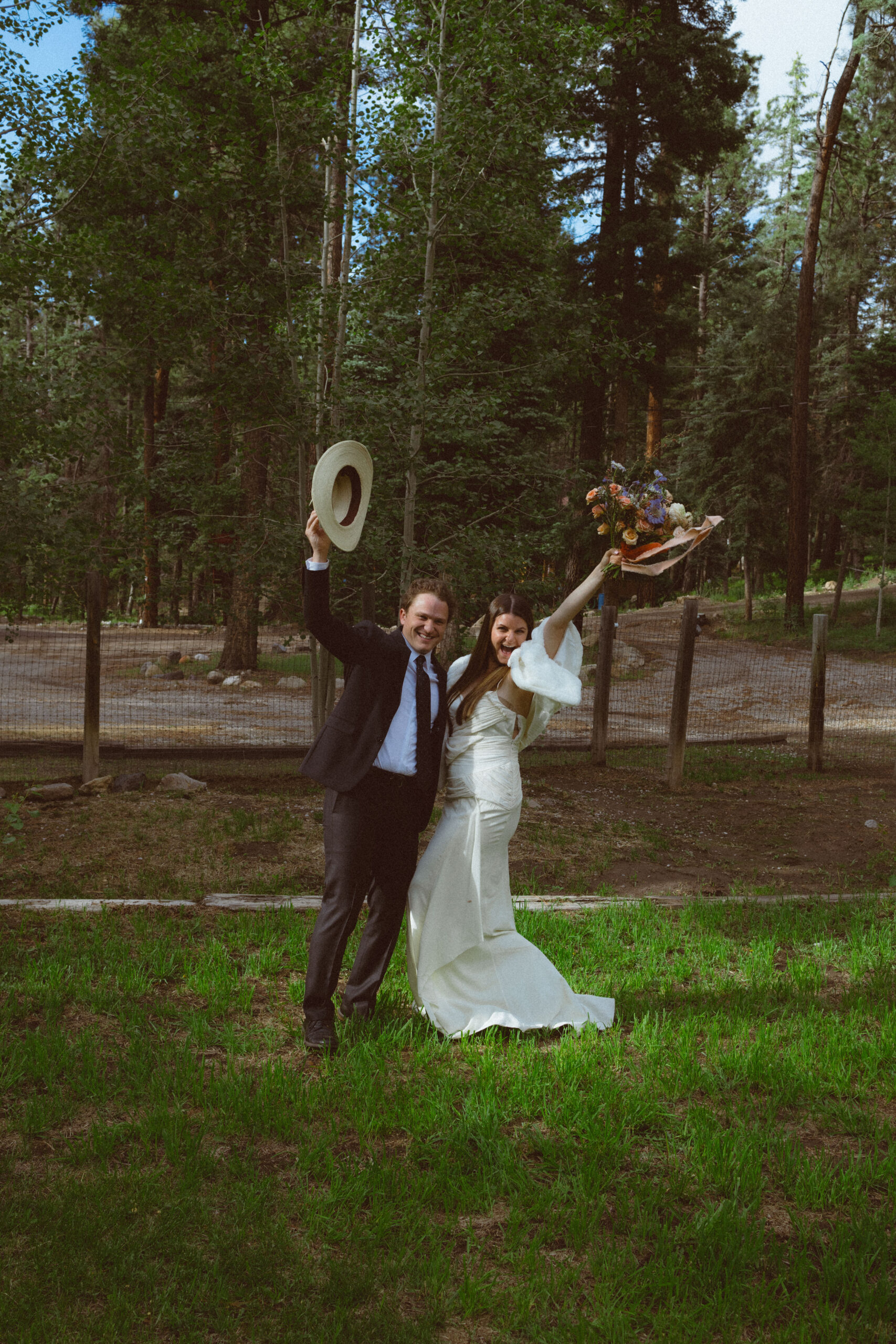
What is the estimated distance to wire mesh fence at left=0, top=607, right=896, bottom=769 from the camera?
13250 mm

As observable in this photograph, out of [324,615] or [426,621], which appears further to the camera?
[426,621]

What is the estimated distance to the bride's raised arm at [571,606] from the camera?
4.43m

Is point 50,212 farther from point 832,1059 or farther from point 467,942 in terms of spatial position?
point 832,1059

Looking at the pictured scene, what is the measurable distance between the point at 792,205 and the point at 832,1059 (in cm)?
5609

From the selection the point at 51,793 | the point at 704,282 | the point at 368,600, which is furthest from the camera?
the point at 704,282

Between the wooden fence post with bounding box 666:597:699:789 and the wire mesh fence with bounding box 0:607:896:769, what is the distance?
1474 mm

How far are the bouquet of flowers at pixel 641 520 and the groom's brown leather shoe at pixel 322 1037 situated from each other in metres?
2.31

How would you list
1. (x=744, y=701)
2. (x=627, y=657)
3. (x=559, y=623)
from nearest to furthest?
1. (x=559, y=623)
2. (x=744, y=701)
3. (x=627, y=657)

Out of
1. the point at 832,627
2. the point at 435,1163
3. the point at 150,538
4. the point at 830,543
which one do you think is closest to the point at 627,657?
the point at 832,627

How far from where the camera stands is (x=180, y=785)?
9.53 m

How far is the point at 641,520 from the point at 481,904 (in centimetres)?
186

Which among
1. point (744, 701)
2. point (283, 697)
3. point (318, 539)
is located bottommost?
point (283, 697)

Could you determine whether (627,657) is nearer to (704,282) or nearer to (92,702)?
(92,702)

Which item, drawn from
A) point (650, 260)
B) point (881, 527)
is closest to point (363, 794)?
point (650, 260)
